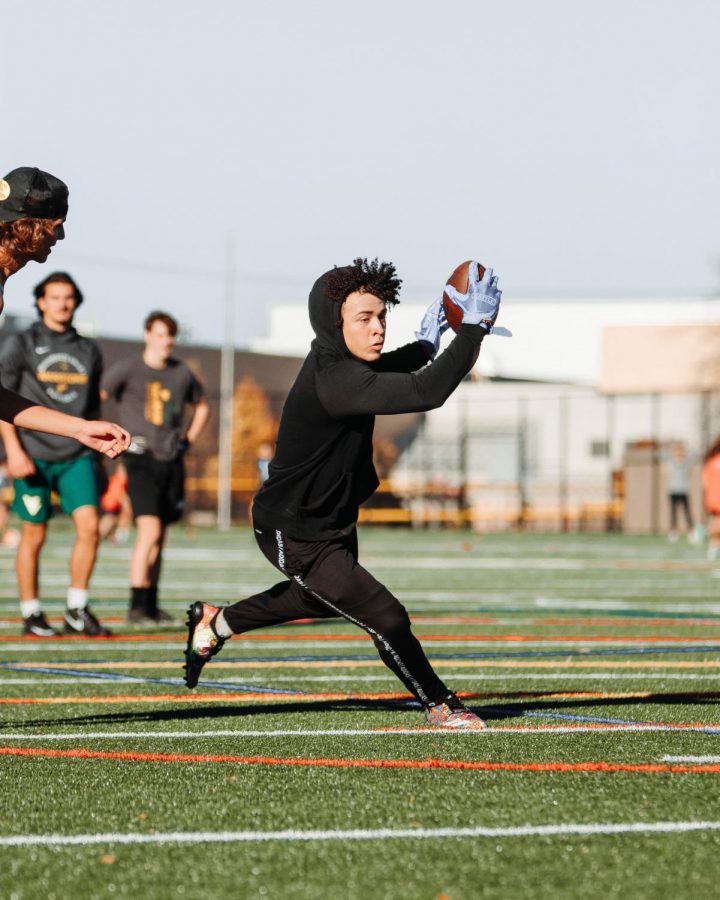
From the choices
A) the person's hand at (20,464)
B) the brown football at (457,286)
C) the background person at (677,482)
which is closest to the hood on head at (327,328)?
the brown football at (457,286)

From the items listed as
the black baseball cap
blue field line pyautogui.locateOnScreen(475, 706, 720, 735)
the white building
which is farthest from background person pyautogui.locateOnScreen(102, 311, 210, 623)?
the white building

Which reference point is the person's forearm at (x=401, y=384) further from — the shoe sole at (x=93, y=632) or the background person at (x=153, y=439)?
the background person at (x=153, y=439)

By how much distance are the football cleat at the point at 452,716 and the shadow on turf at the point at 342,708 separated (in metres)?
0.31

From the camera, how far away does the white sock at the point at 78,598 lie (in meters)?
11.1

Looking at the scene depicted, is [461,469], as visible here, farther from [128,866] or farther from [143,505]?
[128,866]

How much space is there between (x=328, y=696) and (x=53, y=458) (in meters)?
3.83

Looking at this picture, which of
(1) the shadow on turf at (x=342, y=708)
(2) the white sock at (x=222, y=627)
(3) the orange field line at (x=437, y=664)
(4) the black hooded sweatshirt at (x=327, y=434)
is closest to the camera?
(4) the black hooded sweatshirt at (x=327, y=434)

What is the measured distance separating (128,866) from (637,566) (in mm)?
18436

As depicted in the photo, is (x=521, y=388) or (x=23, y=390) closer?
(x=23, y=390)

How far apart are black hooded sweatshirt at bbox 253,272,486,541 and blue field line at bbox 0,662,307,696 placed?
4.99 feet

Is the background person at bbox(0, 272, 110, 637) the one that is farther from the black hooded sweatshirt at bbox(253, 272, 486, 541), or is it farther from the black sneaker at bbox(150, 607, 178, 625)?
the black hooded sweatshirt at bbox(253, 272, 486, 541)

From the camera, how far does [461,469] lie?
1804 inches

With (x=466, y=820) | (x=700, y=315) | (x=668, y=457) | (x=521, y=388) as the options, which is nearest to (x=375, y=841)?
(x=466, y=820)

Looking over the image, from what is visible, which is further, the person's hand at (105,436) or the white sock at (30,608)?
the white sock at (30,608)
